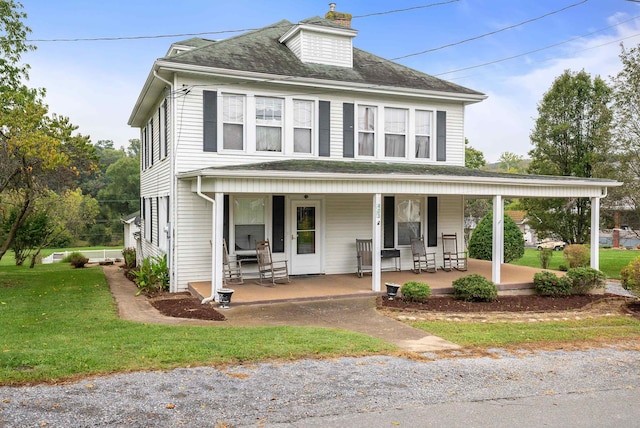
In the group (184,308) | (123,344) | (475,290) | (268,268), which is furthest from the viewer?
(268,268)

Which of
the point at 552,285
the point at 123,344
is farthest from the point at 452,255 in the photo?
the point at 123,344

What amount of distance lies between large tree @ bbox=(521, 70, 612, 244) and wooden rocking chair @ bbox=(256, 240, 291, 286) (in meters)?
12.8

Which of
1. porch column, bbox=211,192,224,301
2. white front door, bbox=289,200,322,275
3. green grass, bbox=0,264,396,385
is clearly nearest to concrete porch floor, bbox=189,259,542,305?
white front door, bbox=289,200,322,275

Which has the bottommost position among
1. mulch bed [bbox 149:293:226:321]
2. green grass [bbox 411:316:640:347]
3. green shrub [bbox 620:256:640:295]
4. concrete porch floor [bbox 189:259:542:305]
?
green grass [bbox 411:316:640:347]

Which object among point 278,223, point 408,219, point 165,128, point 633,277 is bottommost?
point 633,277

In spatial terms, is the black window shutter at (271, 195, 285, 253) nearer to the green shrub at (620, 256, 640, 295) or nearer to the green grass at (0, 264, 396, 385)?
the green grass at (0, 264, 396, 385)

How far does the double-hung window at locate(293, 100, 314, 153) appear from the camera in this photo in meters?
12.7

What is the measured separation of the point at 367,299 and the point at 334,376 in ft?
16.9

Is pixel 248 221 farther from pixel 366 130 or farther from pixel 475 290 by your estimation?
pixel 475 290

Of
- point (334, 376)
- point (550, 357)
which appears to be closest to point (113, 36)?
point (334, 376)

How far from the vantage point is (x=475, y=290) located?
1061 cm

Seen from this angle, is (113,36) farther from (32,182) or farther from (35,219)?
(35,219)

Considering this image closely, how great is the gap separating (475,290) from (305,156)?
5258 mm

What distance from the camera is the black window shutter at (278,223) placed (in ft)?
40.8
